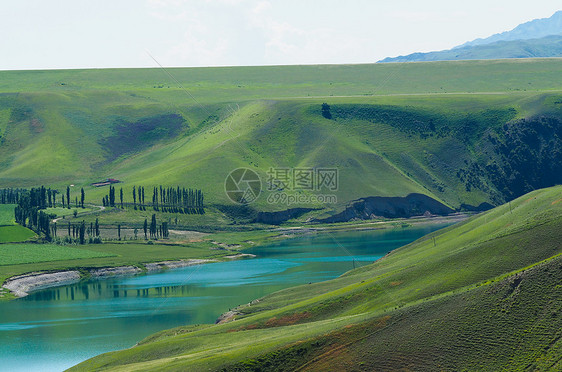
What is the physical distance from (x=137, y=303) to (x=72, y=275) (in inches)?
1447

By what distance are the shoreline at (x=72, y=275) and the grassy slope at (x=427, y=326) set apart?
69846 mm

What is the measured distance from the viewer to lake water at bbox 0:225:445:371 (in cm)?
9344

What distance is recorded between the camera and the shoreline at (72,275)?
142 m


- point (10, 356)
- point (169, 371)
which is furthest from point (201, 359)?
point (10, 356)

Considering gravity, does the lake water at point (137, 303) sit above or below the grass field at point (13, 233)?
below

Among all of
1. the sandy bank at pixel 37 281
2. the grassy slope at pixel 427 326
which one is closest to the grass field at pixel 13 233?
the sandy bank at pixel 37 281

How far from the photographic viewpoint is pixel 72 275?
154875 millimetres

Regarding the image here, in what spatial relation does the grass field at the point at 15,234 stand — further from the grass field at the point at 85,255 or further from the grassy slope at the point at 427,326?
the grassy slope at the point at 427,326

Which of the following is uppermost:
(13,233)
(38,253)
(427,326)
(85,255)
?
(13,233)

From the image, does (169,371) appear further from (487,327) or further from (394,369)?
(487,327)

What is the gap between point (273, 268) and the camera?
511 ft

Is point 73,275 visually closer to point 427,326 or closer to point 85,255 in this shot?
point 85,255

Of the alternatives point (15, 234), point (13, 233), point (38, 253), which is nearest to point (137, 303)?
point (38, 253)

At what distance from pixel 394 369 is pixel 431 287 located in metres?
19.1
